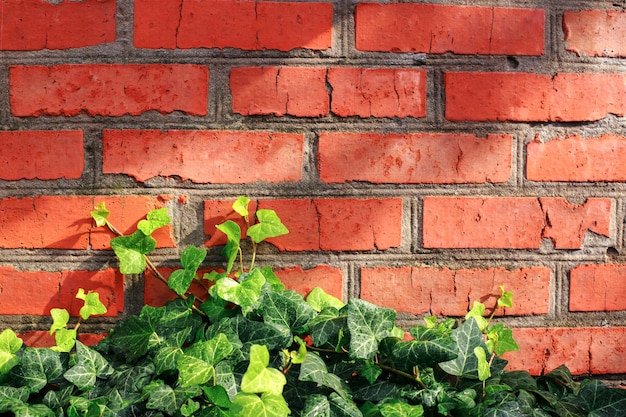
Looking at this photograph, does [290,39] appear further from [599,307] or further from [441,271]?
[599,307]

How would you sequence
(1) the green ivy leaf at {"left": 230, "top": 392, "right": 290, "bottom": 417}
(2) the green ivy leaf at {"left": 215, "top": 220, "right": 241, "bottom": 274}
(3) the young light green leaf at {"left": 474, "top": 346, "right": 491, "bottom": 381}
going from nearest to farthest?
(1) the green ivy leaf at {"left": 230, "top": 392, "right": 290, "bottom": 417} → (3) the young light green leaf at {"left": 474, "top": 346, "right": 491, "bottom": 381} → (2) the green ivy leaf at {"left": 215, "top": 220, "right": 241, "bottom": 274}

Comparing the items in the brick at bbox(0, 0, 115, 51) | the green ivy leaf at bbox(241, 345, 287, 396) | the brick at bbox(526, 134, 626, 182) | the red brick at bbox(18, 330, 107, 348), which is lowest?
the red brick at bbox(18, 330, 107, 348)

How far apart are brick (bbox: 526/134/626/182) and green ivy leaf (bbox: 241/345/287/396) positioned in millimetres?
639

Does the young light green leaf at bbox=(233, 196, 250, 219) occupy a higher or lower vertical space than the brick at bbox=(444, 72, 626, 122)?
lower

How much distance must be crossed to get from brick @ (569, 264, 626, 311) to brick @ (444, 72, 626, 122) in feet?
0.99

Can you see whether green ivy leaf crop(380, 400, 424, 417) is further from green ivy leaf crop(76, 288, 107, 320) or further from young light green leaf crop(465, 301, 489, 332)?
green ivy leaf crop(76, 288, 107, 320)

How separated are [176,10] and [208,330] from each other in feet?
1.95

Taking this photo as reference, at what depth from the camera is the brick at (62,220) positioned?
1017 mm

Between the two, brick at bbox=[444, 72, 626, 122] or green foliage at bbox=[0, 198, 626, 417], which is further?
brick at bbox=[444, 72, 626, 122]

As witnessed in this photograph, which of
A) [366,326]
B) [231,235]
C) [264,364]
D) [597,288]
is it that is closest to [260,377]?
[264,364]

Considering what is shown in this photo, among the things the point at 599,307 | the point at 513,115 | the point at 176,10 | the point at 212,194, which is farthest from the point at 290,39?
the point at 599,307

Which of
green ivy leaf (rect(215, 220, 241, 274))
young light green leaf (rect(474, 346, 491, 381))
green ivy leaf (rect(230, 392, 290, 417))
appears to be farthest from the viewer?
green ivy leaf (rect(215, 220, 241, 274))

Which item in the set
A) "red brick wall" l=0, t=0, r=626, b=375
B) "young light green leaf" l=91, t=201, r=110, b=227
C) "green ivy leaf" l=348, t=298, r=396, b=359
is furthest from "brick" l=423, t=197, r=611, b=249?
"young light green leaf" l=91, t=201, r=110, b=227

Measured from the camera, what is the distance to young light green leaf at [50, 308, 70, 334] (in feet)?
3.24
